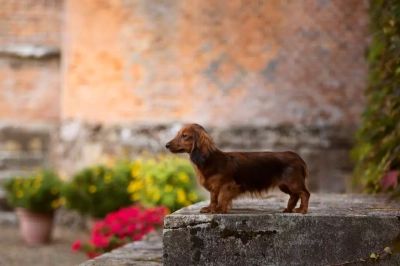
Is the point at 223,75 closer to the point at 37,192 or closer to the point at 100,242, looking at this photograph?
the point at 37,192

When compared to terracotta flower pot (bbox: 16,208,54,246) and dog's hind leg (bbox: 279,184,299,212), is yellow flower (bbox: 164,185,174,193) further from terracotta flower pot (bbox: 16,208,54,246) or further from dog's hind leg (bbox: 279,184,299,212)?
dog's hind leg (bbox: 279,184,299,212)

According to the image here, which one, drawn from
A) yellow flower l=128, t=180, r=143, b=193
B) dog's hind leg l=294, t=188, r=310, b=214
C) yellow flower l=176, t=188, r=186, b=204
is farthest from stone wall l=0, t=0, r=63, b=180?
dog's hind leg l=294, t=188, r=310, b=214

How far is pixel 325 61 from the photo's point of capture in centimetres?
912

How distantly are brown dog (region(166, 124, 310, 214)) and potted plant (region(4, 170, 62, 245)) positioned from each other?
639 centimetres

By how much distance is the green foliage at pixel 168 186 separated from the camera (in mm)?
7805

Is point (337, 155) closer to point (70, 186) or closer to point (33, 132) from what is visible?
point (70, 186)

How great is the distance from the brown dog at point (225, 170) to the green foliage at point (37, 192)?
639cm

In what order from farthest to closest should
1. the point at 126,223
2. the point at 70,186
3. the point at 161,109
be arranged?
the point at 161,109 < the point at 70,186 < the point at 126,223

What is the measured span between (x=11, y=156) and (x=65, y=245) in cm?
286

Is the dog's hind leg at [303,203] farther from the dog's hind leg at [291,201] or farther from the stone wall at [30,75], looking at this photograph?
the stone wall at [30,75]

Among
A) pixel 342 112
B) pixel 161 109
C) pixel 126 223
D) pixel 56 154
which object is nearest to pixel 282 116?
pixel 342 112

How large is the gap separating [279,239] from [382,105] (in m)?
2.80

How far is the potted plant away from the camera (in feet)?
30.9

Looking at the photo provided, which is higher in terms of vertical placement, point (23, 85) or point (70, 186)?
point (23, 85)
